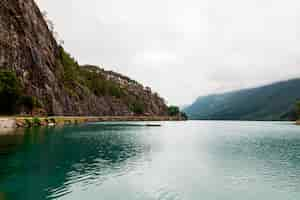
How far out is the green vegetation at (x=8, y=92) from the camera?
10431cm

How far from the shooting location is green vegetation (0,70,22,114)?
104312 millimetres

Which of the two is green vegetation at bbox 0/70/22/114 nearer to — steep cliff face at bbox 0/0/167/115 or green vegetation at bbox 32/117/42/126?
steep cliff face at bbox 0/0/167/115

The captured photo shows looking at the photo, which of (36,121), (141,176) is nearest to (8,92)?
(36,121)

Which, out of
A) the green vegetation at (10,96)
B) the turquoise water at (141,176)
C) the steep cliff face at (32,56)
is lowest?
the turquoise water at (141,176)

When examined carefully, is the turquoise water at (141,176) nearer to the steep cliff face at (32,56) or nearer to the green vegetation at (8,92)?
the green vegetation at (8,92)

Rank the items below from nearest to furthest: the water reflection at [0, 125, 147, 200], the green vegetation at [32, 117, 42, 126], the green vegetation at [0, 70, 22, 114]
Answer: the water reflection at [0, 125, 147, 200] → the green vegetation at [32, 117, 42, 126] → the green vegetation at [0, 70, 22, 114]

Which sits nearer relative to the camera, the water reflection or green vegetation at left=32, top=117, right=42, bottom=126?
the water reflection

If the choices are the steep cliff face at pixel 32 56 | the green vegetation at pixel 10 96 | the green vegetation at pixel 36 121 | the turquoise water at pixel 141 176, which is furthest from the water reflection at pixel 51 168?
the steep cliff face at pixel 32 56

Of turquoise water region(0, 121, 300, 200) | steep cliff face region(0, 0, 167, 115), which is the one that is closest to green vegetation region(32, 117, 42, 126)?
steep cliff face region(0, 0, 167, 115)

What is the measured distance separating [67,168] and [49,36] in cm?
15079

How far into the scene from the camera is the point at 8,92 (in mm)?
105188

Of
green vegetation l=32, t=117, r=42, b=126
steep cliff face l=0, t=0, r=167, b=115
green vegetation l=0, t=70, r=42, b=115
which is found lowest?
green vegetation l=32, t=117, r=42, b=126

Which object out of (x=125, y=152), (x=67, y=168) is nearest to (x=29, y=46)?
(x=125, y=152)

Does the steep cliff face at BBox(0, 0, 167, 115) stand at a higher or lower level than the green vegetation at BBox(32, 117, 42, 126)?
higher
